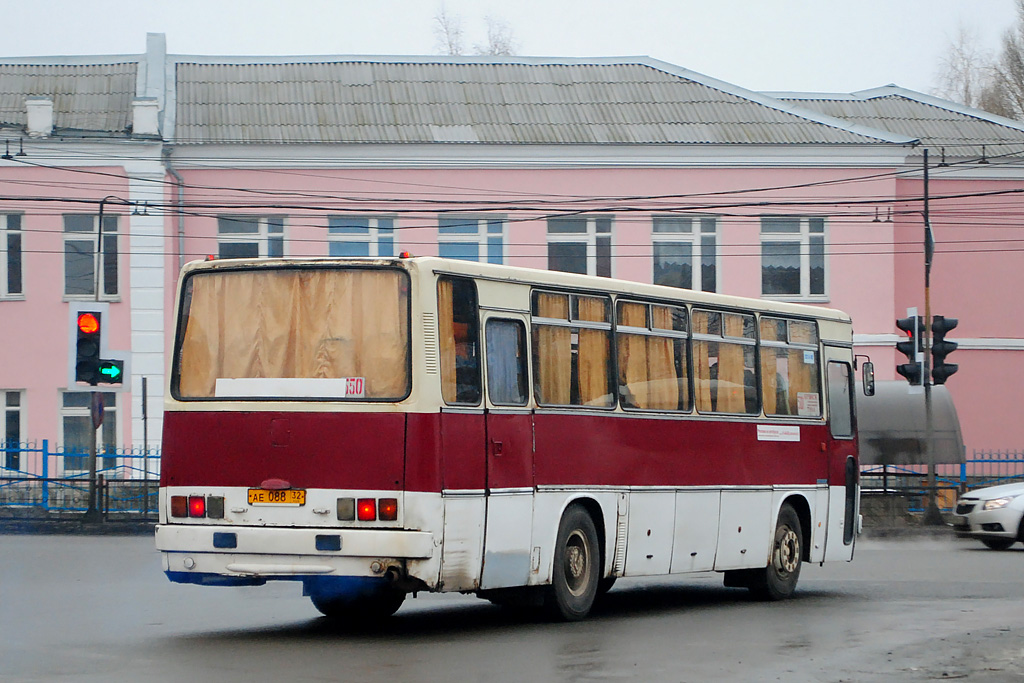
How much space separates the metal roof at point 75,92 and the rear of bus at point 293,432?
75.8ft

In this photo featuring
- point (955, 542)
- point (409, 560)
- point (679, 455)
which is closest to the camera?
point (409, 560)

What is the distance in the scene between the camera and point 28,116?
3388cm

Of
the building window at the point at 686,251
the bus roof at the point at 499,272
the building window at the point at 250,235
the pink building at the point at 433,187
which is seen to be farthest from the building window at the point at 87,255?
the bus roof at the point at 499,272

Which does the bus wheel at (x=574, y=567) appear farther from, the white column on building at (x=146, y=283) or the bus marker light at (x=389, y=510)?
the white column on building at (x=146, y=283)

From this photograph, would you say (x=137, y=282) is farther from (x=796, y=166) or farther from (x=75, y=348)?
(x=796, y=166)

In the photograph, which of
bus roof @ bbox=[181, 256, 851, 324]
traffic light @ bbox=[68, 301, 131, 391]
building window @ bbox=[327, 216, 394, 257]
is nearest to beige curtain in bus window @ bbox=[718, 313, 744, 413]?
bus roof @ bbox=[181, 256, 851, 324]

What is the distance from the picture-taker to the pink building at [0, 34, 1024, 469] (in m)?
34.3

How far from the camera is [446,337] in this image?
11938 millimetres

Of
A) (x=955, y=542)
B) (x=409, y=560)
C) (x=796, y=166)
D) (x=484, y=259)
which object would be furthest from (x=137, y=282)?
(x=409, y=560)

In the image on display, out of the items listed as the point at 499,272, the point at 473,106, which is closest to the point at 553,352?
the point at 499,272

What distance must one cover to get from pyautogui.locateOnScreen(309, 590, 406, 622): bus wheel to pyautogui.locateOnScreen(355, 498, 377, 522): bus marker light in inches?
75.6

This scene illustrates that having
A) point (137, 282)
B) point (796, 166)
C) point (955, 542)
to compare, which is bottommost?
point (955, 542)

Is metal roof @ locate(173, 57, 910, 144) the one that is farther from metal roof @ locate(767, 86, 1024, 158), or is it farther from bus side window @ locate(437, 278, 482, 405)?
bus side window @ locate(437, 278, 482, 405)

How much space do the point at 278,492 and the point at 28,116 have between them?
2442 cm
